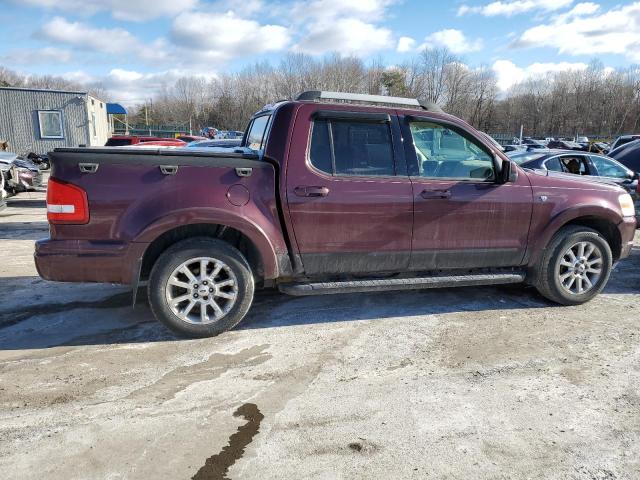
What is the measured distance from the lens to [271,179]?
3.87 meters

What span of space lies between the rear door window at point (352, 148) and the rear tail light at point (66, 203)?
183cm

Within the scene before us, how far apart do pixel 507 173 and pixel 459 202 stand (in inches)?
22.1

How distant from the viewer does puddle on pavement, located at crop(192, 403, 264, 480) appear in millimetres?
2359

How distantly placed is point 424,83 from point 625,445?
5681cm

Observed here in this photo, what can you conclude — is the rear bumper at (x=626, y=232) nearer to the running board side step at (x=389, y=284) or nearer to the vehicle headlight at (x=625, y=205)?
the vehicle headlight at (x=625, y=205)

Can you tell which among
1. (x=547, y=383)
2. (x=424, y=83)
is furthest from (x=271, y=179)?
(x=424, y=83)

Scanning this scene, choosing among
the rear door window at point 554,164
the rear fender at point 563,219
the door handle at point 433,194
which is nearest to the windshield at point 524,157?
the rear door window at point 554,164

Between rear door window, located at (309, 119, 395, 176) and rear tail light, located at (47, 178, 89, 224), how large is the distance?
1826 mm

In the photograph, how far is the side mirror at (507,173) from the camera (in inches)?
172

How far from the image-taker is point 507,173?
4363 millimetres

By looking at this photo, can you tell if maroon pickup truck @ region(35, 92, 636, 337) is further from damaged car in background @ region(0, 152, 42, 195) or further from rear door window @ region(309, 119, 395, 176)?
damaged car in background @ region(0, 152, 42, 195)

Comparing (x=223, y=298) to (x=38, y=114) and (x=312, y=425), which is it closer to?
(x=312, y=425)

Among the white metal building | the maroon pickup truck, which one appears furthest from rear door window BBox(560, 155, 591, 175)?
the white metal building

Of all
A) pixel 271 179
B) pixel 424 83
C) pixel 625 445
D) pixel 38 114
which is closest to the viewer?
pixel 625 445
